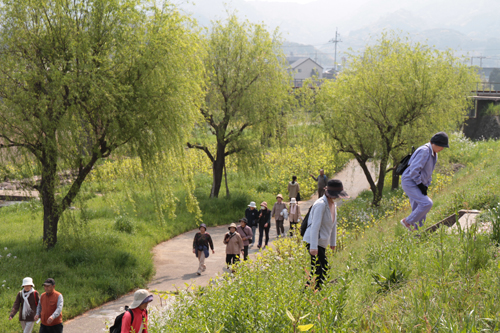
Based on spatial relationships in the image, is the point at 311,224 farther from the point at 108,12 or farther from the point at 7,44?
the point at 7,44

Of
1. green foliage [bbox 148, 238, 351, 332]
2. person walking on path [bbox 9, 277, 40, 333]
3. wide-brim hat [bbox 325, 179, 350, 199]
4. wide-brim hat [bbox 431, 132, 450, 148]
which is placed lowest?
person walking on path [bbox 9, 277, 40, 333]

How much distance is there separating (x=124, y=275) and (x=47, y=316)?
4.22 meters

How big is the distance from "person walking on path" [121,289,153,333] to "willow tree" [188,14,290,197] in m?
14.5

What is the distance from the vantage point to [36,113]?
10758 mm

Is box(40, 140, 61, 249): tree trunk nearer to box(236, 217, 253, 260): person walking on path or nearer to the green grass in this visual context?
the green grass

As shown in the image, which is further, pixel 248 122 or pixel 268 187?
pixel 268 187

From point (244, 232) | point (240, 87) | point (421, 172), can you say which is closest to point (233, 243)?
point (244, 232)

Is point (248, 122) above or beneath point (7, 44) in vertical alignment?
beneath

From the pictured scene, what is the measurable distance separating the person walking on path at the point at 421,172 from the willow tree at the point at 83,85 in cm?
725

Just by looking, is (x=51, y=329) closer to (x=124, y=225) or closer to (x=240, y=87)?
(x=124, y=225)

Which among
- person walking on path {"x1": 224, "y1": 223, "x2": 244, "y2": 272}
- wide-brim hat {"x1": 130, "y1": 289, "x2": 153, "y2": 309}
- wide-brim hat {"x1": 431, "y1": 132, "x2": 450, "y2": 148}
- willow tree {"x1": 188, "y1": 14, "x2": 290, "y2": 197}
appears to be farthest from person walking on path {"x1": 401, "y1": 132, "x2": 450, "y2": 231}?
willow tree {"x1": 188, "y1": 14, "x2": 290, "y2": 197}

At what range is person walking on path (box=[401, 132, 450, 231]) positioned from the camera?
23.3 ft

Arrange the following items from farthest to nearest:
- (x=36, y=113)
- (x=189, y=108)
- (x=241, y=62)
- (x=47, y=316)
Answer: (x=241, y=62) → (x=189, y=108) → (x=36, y=113) → (x=47, y=316)

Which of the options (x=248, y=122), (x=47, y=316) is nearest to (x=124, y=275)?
(x=47, y=316)
